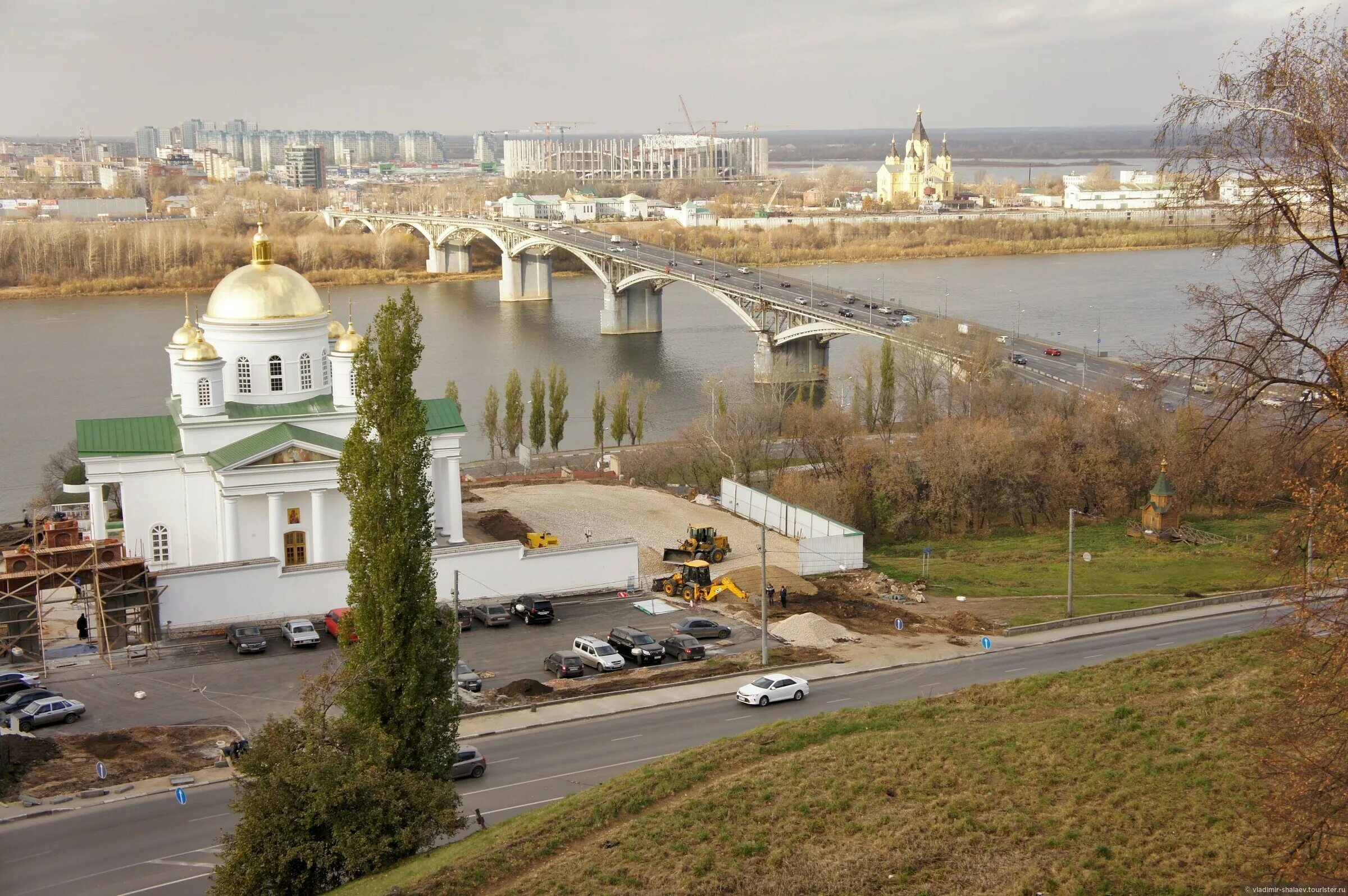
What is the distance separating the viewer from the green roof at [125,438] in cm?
2197

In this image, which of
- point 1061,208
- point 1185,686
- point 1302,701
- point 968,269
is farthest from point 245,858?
point 1061,208

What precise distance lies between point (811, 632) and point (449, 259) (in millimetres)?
71511

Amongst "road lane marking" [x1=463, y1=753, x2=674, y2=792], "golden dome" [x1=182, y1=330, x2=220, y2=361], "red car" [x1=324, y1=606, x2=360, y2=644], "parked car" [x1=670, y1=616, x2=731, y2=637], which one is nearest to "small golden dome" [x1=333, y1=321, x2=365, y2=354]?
"golden dome" [x1=182, y1=330, x2=220, y2=361]

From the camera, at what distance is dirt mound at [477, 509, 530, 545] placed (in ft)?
81.7

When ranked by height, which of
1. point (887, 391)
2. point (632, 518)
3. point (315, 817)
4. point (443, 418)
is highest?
point (443, 418)

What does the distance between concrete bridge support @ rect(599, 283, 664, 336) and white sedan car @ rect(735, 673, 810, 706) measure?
45.9m

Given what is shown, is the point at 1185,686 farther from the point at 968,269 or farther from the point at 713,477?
the point at 968,269

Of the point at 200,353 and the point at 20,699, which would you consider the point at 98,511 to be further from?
the point at 20,699

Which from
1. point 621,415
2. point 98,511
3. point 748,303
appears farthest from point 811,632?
point 748,303

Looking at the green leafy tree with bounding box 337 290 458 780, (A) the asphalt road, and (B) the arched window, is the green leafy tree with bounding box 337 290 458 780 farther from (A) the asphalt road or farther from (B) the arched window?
(B) the arched window

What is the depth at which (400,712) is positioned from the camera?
1245 centimetres

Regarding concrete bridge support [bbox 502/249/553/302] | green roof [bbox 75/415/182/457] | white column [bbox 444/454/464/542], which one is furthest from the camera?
concrete bridge support [bbox 502/249/553/302]

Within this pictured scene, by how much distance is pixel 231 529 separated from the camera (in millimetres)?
21750

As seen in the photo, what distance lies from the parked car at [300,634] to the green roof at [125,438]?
13.8ft
